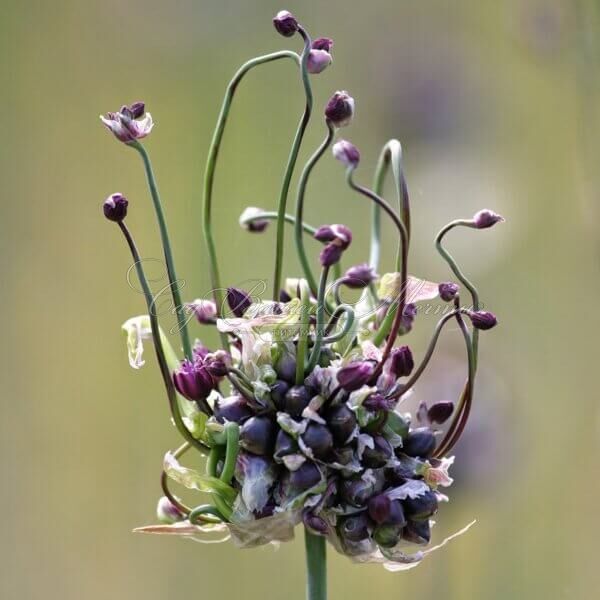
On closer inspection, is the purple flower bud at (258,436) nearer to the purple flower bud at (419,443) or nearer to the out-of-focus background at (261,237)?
the purple flower bud at (419,443)

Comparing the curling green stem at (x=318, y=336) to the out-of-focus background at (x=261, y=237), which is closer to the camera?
the curling green stem at (x=318, y=336)

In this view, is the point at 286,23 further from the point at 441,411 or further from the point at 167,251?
the point at 441,411

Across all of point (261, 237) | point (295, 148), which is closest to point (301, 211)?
point (295, 148)

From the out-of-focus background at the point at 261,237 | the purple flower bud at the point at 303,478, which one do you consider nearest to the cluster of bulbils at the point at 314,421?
the purple flower bud at the point at 303,478

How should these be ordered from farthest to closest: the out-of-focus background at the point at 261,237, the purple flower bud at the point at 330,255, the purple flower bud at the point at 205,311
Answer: the out-of-focus background at the point at 261,237 → the purple flower bud at the point at 205,311 → the purple flower bud at the point at 330,255

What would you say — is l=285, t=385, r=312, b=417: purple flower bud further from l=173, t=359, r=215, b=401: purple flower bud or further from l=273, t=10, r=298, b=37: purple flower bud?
l=273, t=10, r=298, b=37: purple flower bud
